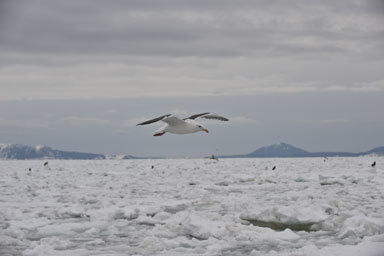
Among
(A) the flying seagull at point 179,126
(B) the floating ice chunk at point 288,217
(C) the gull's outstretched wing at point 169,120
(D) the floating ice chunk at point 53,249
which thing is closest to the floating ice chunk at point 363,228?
(B) the floating ice chunk at point 288,217

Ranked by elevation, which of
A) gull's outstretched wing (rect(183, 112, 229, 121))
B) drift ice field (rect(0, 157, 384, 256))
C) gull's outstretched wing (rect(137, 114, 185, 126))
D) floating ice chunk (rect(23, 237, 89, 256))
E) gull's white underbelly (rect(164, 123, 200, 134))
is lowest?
floating ice chunk (rect(23, 237, 89, 256))

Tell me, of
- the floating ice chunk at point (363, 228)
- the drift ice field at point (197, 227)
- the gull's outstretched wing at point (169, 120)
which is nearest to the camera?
the drift ice field at point (197, 227)

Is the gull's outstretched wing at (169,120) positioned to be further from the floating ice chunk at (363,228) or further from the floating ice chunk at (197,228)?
the floating ice chunk at (363,228)

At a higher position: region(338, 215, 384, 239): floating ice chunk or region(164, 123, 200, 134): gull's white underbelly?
region(164, 123, 200, 134): gull's white underbelly

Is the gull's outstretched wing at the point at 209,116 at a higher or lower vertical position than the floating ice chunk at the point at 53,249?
higher

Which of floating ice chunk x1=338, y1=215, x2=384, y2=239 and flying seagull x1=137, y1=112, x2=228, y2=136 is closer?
floating ice chunk x1=338, y1=215, x2=384, y2=239

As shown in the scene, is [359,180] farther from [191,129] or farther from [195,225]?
[195,225]

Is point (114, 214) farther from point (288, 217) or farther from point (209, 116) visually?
point (209, 116)

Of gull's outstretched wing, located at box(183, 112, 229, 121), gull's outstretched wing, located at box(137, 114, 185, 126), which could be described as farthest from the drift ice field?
gull's outstretched wing, located at box(183, 112, 229, 121)

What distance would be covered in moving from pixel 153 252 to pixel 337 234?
324cm

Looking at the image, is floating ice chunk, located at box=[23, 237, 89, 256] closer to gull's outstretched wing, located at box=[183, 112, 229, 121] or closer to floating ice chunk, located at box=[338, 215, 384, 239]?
floating ice chunk, located at box=[338, 215, 384, 239]

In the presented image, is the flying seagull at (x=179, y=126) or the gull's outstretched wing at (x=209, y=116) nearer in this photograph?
the flying seagull at (x=179, y=126)

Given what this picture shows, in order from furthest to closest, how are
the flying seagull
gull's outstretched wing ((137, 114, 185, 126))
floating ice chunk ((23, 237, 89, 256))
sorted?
the flying seagull < gull's outstretched wing ((137, 114, 185, 126)) < floating ice chunk ((23, 237, 89, 256))

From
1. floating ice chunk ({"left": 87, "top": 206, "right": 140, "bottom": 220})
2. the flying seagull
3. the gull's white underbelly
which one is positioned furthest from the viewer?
the gull's white underbelly
